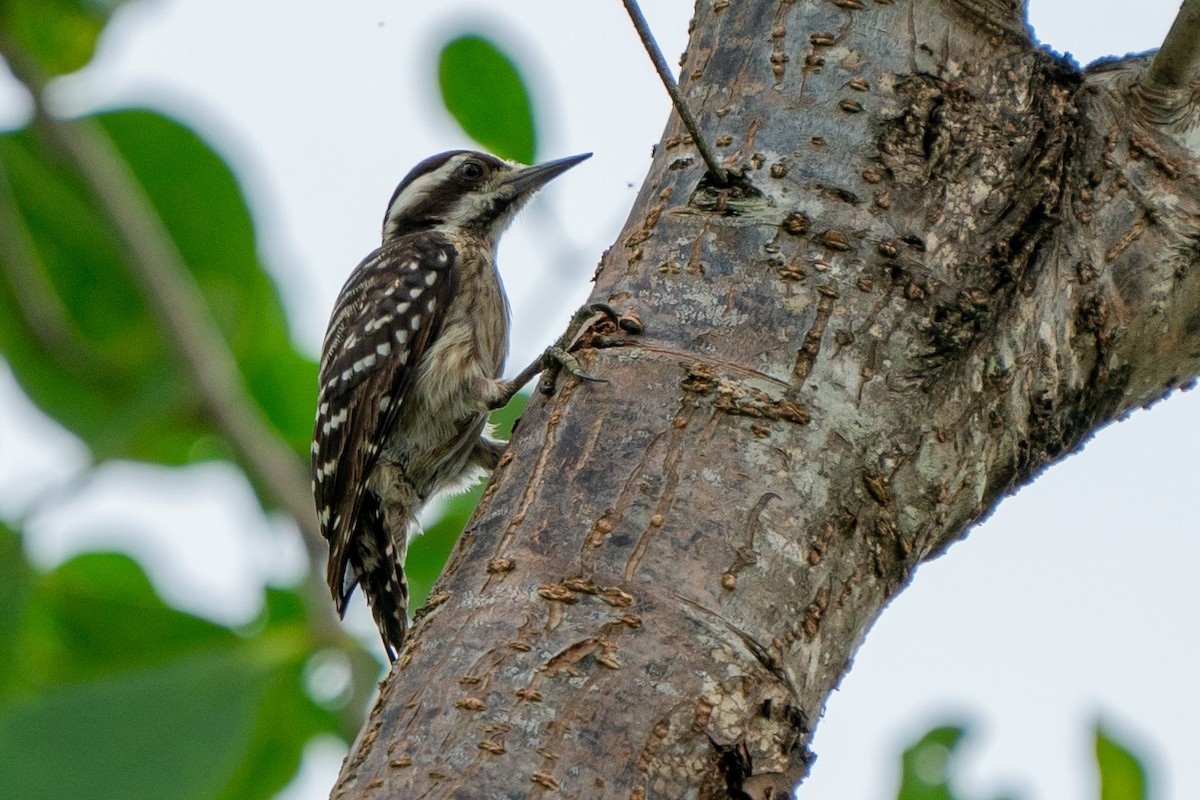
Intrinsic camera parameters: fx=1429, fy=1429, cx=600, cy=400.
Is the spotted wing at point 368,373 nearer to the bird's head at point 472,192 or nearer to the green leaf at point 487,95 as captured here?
the bird's head at point 472,192

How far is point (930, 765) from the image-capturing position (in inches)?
132

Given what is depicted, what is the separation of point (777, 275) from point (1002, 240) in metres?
0.43

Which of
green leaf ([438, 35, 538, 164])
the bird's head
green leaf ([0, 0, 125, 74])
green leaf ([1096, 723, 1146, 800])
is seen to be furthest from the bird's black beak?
green leaf ([1096, 723, 1146, 800])

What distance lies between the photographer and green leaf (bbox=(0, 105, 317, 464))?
3.87 m

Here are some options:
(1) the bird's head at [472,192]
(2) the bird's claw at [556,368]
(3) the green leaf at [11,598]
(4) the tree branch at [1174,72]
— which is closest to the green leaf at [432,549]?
(3) the green leaf at [11,598]

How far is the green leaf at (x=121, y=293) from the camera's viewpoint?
387cm

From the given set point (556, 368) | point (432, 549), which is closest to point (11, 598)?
point (432, 549)

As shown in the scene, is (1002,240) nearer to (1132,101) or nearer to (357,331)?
(1132,101)

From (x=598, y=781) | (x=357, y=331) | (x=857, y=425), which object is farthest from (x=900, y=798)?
(x=357, y=331)

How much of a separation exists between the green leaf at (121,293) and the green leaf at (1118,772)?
2328 millimetres

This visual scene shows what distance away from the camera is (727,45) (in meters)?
3.00

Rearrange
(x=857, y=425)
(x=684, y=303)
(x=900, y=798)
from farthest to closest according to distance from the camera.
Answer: (x=900, y=798) → (x=684, y=303) → (x=857, y=425)

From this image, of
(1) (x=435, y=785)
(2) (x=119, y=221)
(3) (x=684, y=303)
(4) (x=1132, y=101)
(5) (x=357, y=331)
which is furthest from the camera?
(5) (x=357, y=331)

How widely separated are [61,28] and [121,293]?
79cm
